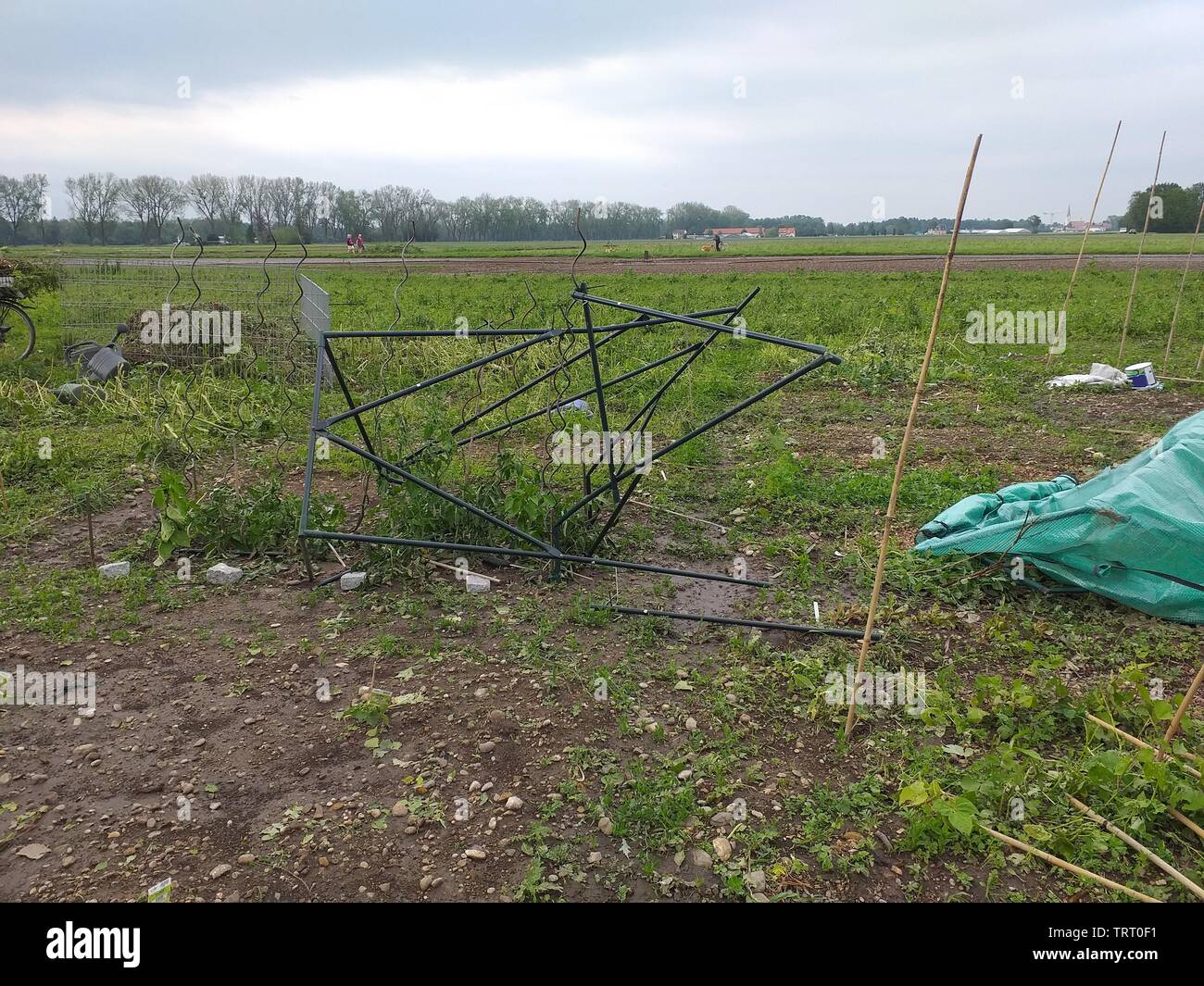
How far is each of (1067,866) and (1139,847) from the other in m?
0.31

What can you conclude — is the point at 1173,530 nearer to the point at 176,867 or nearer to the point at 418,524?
the point at 418,524

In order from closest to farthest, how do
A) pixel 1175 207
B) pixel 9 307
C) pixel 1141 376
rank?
pixel 1141 376, pixel 9 307, pixel 1175 207

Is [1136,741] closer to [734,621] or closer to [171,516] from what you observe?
[734,621]

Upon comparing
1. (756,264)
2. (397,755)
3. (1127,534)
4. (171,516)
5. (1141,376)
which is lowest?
(397,755)

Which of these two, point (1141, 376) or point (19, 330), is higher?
point (1141, 376)

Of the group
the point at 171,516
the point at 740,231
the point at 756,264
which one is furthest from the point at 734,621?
the point at 740,231

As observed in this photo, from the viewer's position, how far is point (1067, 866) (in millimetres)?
2812

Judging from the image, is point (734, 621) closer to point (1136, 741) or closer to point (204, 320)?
point (1136, 741)

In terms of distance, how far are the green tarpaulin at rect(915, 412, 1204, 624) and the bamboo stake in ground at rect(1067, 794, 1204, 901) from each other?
1.99m

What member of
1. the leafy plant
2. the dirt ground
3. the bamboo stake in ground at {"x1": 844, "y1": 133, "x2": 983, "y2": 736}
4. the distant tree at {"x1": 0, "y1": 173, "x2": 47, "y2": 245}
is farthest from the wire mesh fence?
the distant tree at {"x1": 0, "y1": 173, "x2": 47, "y2": 245}

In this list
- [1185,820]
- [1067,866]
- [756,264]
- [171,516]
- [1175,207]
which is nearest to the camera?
[1067,866]

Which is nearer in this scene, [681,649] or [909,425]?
[909,425]

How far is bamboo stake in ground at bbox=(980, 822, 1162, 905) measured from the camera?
2.70 meters

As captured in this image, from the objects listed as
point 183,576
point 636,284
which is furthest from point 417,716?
point 636,284
